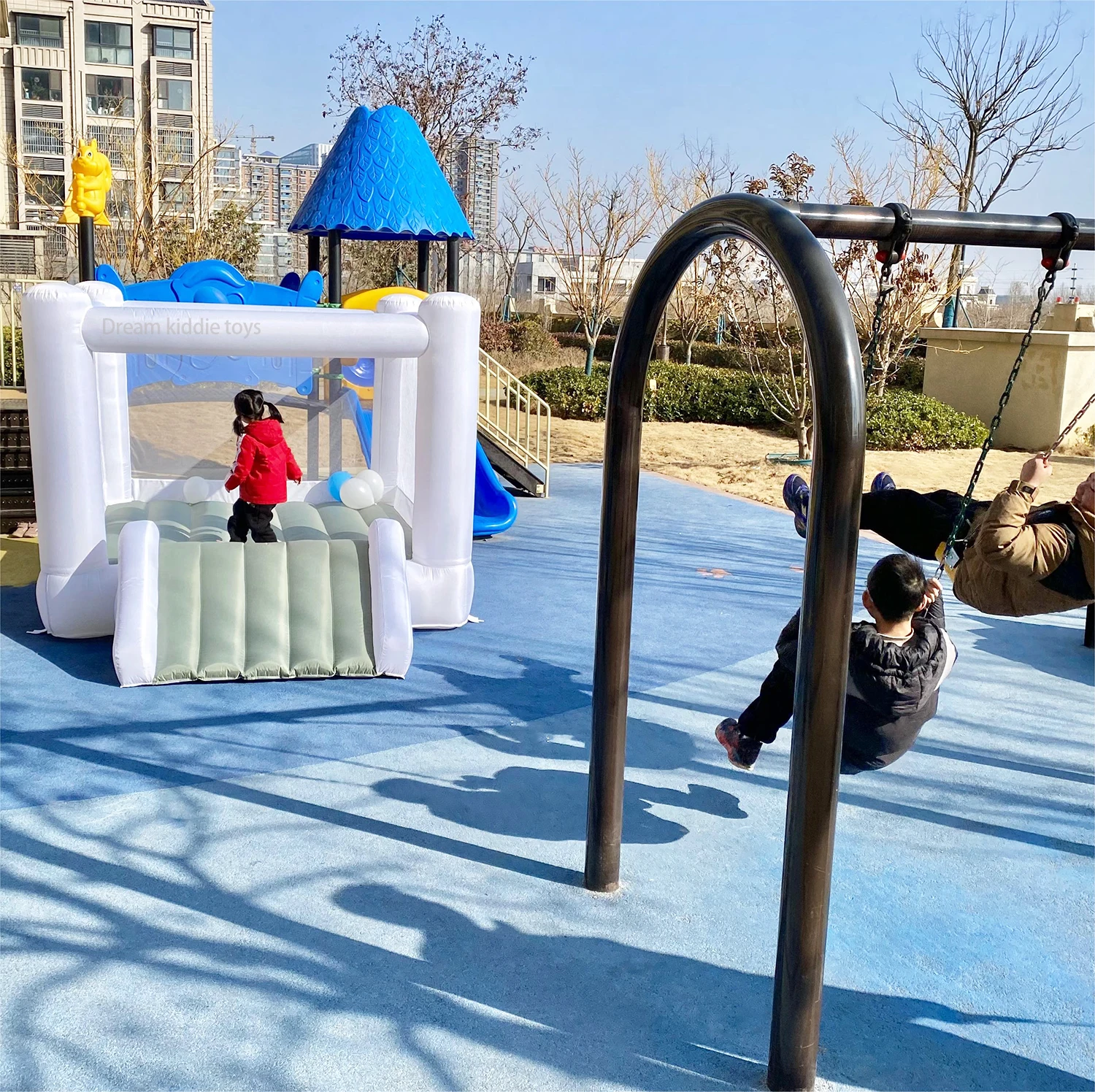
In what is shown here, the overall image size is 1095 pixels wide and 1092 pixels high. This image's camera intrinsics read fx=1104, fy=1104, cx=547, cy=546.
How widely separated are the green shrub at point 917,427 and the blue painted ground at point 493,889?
372 inches

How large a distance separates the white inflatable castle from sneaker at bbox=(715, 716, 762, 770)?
7.09 feet

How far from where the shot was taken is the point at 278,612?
5.91 metres

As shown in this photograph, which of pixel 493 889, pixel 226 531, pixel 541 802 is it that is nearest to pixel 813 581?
pixel 493 889

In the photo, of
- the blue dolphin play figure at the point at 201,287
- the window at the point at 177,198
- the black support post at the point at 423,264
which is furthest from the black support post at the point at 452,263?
the window at the point at 177,198

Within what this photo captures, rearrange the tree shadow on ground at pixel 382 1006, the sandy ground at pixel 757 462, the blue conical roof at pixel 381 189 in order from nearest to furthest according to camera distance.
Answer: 1. the tree shadow on ground at pixel 382 1006
2. the blue conical roof at pixel 381 189
3. the sandy ground at pixel 757 462

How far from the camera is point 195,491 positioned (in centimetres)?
788

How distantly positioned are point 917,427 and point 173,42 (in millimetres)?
56817

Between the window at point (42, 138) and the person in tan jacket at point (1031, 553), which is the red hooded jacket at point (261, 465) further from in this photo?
the window at point (42, 138)

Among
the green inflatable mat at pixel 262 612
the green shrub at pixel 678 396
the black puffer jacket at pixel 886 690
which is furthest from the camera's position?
the green shrub at pixel 678 396

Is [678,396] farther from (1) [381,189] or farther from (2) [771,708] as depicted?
(2) [771,708]

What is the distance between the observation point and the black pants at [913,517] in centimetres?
404

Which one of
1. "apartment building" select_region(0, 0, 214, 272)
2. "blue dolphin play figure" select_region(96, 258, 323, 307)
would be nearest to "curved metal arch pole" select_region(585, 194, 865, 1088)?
"blue dolphin play figure" select_region(96, 258, 323, 307)

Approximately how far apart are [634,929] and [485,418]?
8.91m

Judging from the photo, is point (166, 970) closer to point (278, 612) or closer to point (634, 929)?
point (634, 929)
